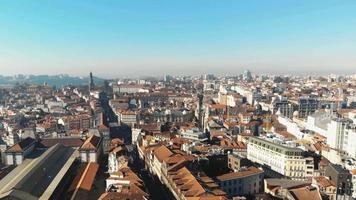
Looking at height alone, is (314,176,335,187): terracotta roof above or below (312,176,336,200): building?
above

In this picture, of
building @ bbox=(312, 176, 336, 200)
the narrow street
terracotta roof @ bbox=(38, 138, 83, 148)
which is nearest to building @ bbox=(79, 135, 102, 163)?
the narrow street

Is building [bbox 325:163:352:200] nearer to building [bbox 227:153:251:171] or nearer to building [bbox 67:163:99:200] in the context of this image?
building [bbox 227:153:251:171]

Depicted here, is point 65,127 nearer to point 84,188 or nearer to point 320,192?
point 84,188

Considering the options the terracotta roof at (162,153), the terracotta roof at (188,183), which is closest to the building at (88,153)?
the terracotta roof at (162,153)

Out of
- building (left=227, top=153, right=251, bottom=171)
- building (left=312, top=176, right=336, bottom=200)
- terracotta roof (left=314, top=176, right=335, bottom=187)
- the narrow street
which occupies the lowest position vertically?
the narrow street

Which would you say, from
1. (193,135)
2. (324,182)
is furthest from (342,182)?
(193,135)

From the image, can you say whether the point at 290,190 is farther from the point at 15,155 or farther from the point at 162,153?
the point at 15,155
